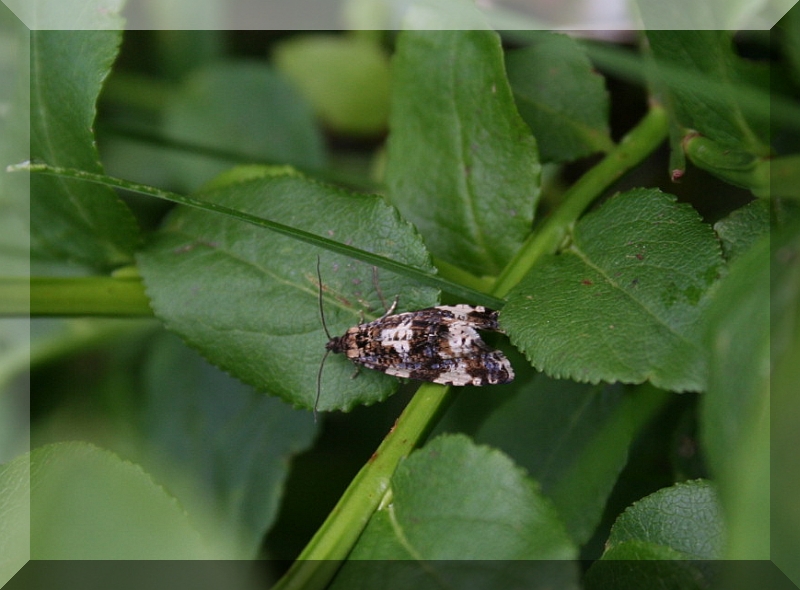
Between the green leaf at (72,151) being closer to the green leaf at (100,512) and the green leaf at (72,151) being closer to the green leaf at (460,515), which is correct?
the green leaf at (100,512)

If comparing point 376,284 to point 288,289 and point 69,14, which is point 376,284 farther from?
point 69,14

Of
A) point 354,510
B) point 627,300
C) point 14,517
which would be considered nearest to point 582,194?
point 627,300

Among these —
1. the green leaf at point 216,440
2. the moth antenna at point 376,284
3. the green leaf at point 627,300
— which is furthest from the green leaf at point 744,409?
the green leaf at point 216,440

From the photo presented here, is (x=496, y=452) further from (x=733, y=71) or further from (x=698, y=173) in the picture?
(x=698, y=173)

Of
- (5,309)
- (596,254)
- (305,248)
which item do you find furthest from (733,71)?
(5,309)

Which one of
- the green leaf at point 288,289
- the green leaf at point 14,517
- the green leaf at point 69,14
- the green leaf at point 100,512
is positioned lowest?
the green leaf at point 14,517

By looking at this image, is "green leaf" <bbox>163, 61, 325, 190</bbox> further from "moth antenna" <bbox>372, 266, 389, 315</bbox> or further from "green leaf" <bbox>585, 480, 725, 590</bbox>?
"green leaf" <bbox>585, 480, 725, 590</bbox>

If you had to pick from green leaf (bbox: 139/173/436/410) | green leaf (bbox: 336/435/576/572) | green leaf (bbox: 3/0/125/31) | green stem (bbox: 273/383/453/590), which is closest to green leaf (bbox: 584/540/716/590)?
green leaf (bbox: 336/435/576/572)
